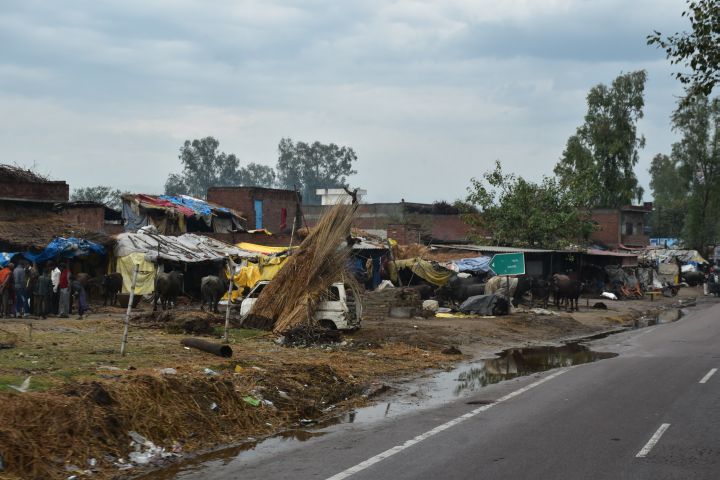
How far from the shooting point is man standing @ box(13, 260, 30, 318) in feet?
84.8

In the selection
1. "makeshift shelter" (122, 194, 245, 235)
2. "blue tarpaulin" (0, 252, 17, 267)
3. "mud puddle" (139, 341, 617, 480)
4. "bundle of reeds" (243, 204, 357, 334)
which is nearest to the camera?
"mud puddle" (139, 341, 617, 480)

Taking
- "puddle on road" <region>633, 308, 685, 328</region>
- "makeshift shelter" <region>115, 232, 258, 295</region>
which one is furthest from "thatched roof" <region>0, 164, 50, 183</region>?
"puddle on road" <region>633, 308, 685, 328</region>

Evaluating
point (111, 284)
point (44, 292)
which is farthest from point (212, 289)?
point (44, 292)

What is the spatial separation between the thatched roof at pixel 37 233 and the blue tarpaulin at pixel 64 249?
36 cm

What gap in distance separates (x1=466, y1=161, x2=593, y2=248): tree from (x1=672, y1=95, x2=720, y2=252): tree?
32.6 meters

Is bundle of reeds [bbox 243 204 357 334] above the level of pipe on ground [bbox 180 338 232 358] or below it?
above

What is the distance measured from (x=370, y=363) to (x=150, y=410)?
822 centimetres

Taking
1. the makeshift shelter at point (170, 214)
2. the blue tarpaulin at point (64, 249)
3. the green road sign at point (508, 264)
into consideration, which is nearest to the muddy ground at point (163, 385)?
the green road sign at point (508, 264)

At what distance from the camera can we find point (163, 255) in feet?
110

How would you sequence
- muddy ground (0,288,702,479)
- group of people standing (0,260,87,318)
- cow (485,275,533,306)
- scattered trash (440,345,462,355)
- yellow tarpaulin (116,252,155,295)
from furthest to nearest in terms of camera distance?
cow (485,275,533,306) < yellow tarpaulin (116,252,155,295) < group of people standing (0,260,87,318) < scattered trash (440,345,462,355) < muddy ground (0,288,702,479)

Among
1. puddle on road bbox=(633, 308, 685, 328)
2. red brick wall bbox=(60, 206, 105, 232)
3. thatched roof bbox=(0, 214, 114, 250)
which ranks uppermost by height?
red brick wall bbox=(60, 206, 105, 232)

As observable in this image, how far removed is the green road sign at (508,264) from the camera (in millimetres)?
30109

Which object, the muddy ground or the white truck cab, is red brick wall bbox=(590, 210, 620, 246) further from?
the white truck cab

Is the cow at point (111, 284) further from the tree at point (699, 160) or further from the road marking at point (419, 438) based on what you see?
Result: the tree at point (699, 160)
